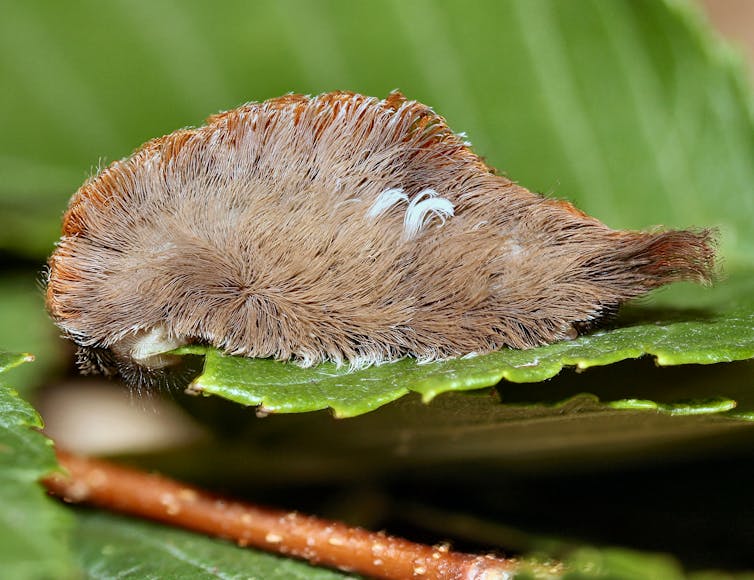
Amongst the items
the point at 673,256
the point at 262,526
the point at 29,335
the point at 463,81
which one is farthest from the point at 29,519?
the point at 463,81

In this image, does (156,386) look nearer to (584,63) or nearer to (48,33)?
(48,33)

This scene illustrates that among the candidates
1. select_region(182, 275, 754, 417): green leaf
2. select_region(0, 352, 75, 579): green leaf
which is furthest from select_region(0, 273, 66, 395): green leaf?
select_region(0, 352, 75, 579): green leaf

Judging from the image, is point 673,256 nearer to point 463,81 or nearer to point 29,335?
Result: point 463,81

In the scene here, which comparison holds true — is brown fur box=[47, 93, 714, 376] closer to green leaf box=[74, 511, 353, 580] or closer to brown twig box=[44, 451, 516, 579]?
brown twig box=[44, 451, 516, 579]

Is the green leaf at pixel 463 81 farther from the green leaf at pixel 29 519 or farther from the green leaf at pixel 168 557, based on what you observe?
the green leaf at pixel 29 519

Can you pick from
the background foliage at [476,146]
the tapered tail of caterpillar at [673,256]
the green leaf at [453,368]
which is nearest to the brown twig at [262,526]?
the background foliage at [476,146]

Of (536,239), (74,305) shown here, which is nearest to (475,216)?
(536,239)
